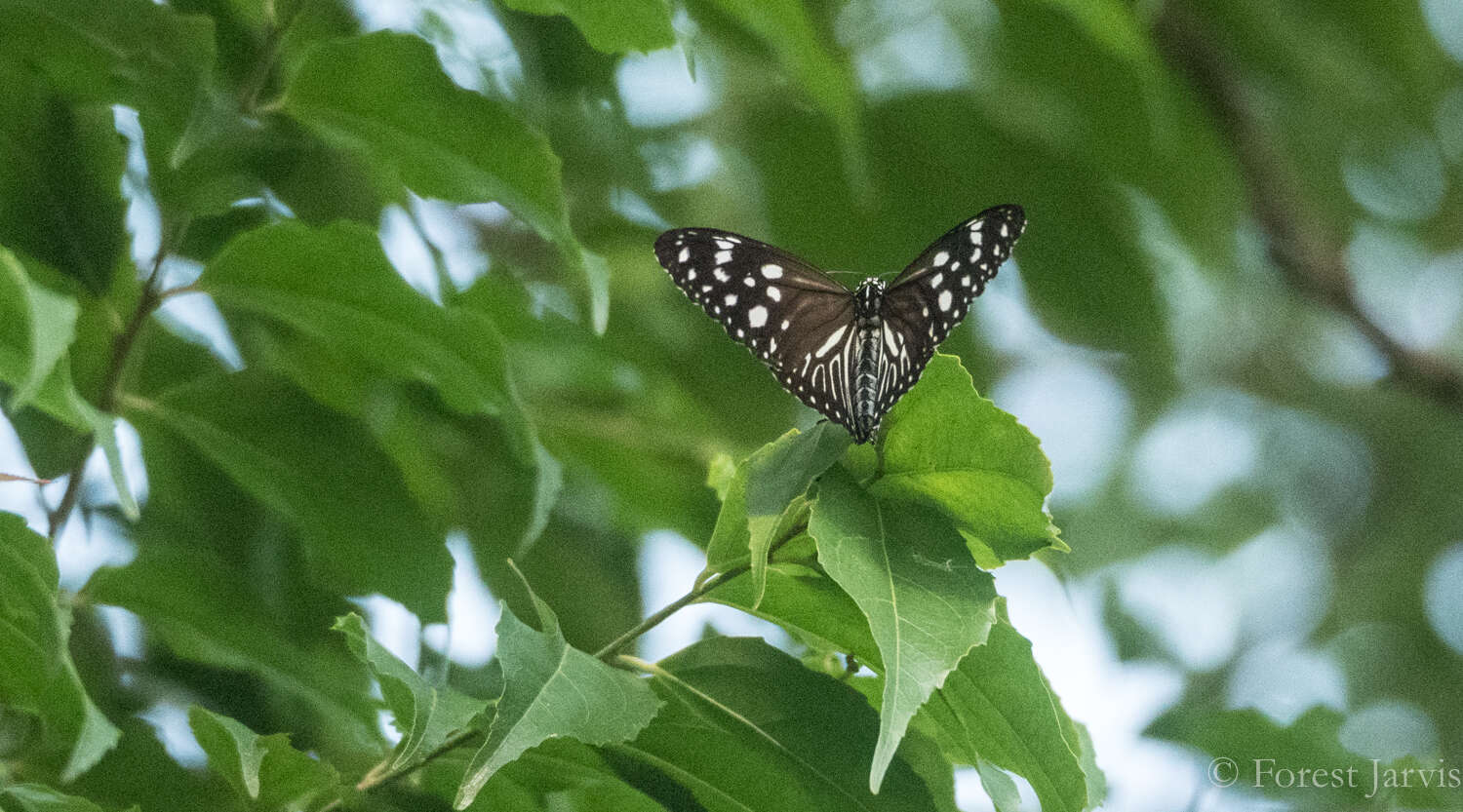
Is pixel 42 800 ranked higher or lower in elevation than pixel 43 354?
lower

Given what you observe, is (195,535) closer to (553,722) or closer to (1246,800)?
(553,722)

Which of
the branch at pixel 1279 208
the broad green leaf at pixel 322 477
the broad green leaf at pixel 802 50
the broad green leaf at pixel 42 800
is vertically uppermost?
the branch at pixel 1279 208

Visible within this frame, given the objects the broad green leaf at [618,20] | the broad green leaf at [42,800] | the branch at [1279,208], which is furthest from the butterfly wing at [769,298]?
the branch at [1279,208]

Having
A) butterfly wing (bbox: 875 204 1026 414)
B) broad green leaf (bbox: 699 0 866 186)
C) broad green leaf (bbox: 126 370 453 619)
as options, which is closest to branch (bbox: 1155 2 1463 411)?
broad green leaf (bbox: 699 0 866 186)

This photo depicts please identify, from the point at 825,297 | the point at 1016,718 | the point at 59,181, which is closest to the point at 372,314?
the point at 59,181

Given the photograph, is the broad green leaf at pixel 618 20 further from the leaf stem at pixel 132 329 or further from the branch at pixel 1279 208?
the branch at pixel 1279 208

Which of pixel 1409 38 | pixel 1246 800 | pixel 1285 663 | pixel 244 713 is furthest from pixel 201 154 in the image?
pixel 1285 663

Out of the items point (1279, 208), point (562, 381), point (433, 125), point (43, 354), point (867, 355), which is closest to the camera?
point (43, 354)

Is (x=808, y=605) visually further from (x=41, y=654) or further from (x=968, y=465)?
(x=41, y=654)
